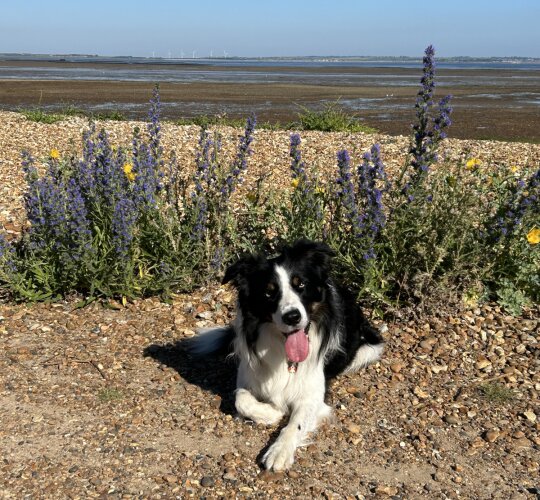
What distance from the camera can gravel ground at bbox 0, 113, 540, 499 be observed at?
3.48 metres

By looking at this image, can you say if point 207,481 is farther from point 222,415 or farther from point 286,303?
point 286,303

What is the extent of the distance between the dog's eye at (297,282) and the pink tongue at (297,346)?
28cm

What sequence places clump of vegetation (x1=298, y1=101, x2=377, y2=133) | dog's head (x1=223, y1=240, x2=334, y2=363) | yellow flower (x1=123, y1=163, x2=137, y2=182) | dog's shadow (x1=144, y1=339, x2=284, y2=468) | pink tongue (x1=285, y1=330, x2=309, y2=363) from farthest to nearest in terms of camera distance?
1. clump of vegetation (x1=298, y1=101, x2=377, y2=133)
2. yellow flower (x1=123, y1=163, x2=137, y2=182)
3. dog's shadow (x1=144, y1=339, x2=284, y2=468)
4. pink tongue (x1=285, y1=330, x2=309, y2=363)
5. dog's head (x1=223, y1=240, x2=334, y2=363)

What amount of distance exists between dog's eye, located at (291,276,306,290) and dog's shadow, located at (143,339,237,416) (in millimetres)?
1072

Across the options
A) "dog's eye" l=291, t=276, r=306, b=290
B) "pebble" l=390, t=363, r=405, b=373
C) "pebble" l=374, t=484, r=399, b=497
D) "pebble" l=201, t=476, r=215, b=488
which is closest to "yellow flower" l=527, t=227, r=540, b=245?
"pebble" l=390, t=363, r=405, b=373

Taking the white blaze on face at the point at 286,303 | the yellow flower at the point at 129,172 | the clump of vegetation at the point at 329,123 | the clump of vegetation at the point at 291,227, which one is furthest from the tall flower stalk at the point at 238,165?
the clump of vegetation at the point at 329,123

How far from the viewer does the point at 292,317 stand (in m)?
3.63

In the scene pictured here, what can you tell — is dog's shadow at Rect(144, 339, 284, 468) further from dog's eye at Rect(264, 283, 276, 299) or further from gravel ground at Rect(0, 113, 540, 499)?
dog's eye at Rect(264, 283, 276, 299)

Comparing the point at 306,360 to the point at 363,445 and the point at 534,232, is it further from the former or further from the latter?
the point at 534,232

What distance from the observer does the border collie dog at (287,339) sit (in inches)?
148

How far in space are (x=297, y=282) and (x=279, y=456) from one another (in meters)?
1.02

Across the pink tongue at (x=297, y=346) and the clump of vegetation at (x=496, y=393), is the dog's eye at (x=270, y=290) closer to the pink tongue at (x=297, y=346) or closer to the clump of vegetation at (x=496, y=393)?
the pink tongue at (x=297, y=346)

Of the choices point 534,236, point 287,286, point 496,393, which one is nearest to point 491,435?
point 496,393

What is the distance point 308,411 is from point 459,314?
187 cm
